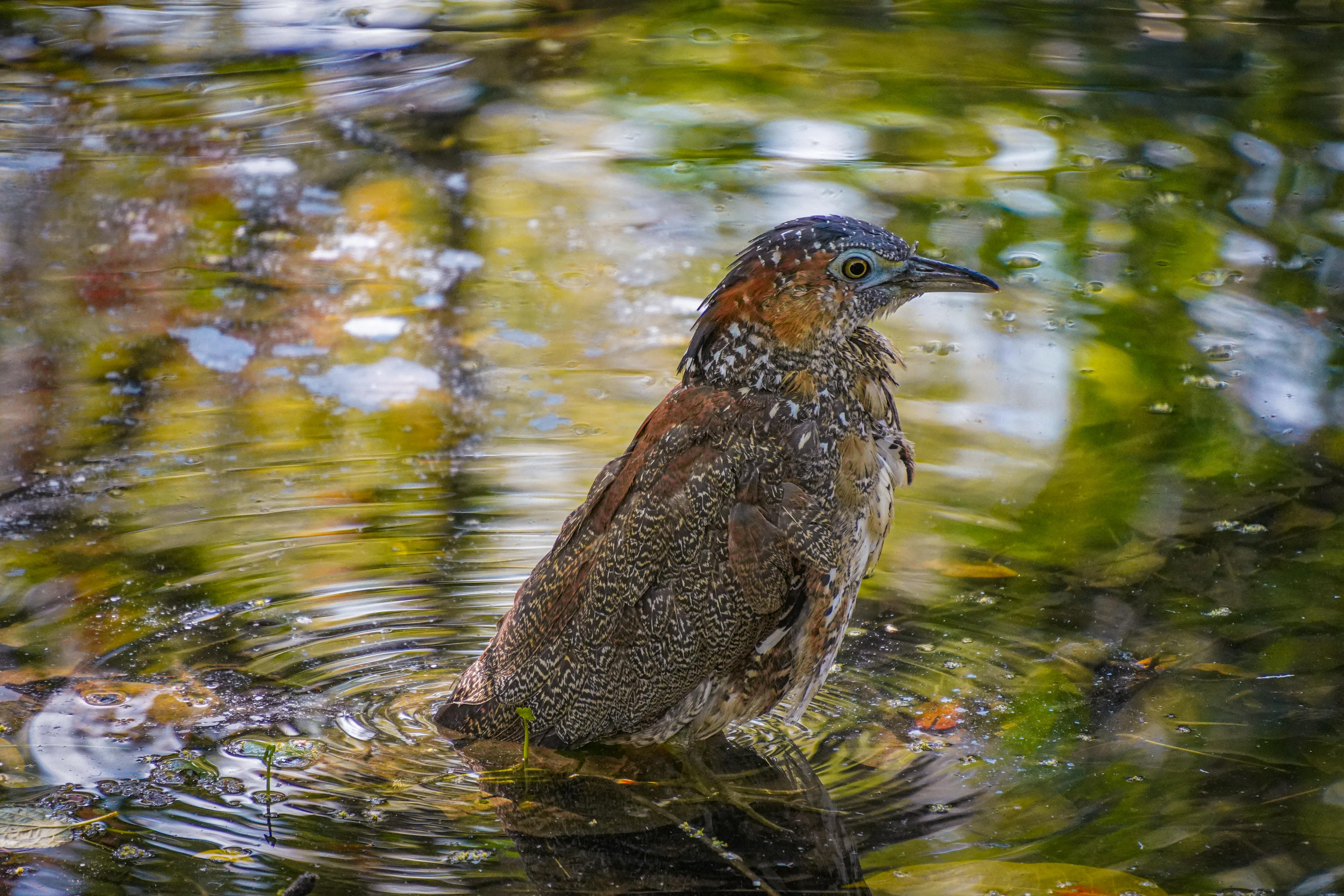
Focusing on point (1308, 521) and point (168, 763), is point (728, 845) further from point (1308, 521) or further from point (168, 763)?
point (1308, 521)

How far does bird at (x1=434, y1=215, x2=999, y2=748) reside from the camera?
13.3 feet

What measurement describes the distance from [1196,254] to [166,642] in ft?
18.9

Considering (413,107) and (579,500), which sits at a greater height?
(413,107)

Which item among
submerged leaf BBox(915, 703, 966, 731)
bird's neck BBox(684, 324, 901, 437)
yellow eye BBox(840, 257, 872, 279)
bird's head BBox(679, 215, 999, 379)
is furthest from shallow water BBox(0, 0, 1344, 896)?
yellow eye BBox(840, 257, 872, 279)

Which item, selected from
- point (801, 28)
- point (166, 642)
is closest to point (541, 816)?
point (166, 642)

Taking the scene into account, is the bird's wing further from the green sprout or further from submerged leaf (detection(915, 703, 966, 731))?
submerged leaf (detection(915, 703, 966, 731))

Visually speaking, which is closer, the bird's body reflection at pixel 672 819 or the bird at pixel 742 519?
the bird's body reflection at pixel 672 819

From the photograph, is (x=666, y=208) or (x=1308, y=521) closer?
(x=1308, y=521)

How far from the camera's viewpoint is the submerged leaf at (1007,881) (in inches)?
140

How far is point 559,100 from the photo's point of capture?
10.2 meters

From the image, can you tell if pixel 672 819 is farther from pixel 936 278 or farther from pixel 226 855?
pixel 936 278

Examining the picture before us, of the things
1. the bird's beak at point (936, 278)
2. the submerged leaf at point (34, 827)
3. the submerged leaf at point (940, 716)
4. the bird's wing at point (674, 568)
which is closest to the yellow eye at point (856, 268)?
the bird's beak at point (936, 278)

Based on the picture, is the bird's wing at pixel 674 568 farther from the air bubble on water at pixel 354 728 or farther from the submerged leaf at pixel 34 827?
the submerged leaf at pixel 34 827

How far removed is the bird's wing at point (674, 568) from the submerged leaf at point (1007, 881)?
0.82 metres
